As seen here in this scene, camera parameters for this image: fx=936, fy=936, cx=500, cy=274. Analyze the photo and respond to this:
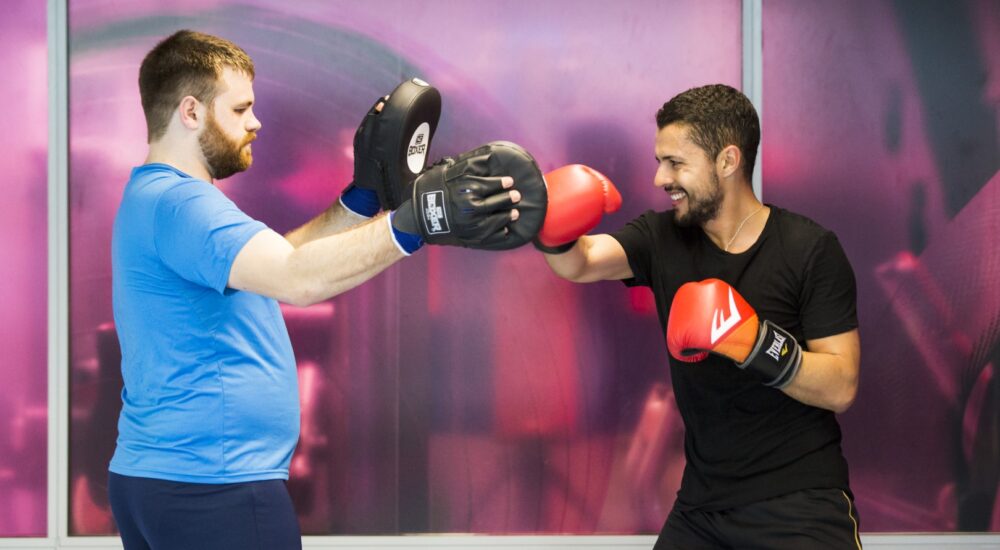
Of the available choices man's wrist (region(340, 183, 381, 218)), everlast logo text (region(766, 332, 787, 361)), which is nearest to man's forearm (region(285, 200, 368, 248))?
man's wrist (region(340, 183, 381, 218))

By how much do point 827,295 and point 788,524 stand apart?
0.53 m

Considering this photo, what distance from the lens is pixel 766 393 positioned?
85.6 inches

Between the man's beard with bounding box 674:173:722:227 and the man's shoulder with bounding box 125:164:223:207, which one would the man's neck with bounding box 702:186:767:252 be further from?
the man's shoulder with bounding box 125:164:223:207

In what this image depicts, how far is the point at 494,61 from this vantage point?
2902 mm

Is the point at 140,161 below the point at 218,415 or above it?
above

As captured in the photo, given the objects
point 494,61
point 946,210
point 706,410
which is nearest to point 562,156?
point 494,61

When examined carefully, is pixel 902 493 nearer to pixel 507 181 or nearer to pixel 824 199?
pixel 824 199

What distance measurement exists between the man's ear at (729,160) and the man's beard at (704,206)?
29 mm

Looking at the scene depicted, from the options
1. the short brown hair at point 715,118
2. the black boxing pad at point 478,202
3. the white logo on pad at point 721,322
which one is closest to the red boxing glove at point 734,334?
the white logo on pad at point 721,322

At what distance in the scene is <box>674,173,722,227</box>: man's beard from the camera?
2.27m

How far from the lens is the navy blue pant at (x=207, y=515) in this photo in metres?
1.67

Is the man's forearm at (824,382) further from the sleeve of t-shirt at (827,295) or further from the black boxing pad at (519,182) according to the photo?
the black boxing pad at (519,182)

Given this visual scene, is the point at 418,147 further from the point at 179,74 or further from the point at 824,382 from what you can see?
the point at 824,382

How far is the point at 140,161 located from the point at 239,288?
148cm
